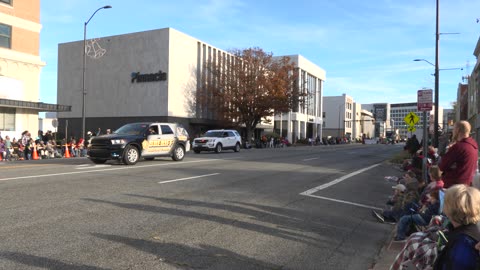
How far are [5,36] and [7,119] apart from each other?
5.73 metres

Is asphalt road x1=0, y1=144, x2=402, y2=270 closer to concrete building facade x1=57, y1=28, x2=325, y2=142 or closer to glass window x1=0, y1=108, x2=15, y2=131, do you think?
glass window x1=0, y1=108, x2=15, y2=131

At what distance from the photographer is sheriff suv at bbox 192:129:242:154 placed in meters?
30.3

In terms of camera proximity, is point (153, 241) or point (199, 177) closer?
point (153, 241)

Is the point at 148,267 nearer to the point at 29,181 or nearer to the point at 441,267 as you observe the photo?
the point at 441,267

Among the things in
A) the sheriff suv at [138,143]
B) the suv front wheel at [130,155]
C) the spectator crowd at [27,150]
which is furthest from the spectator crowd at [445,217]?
the spectator crowd at [27,150]

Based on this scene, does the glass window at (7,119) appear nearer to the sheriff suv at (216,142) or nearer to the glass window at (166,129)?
the sheriff suv at (216,142)

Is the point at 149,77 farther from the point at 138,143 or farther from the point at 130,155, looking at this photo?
the point at 130,155

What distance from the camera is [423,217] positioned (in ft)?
19.8

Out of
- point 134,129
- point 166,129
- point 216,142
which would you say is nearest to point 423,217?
point 134,129

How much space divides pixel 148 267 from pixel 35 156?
21.2 metres

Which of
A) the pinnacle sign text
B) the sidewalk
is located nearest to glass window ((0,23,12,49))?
the pinnacle sign text

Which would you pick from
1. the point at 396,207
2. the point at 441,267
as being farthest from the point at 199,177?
the point at 441,267

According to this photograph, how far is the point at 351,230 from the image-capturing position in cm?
736

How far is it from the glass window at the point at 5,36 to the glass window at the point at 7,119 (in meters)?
4.48
